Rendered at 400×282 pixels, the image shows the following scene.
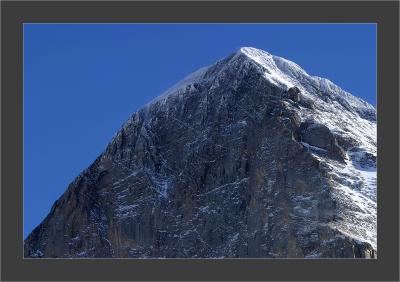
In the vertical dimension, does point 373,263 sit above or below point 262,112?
below

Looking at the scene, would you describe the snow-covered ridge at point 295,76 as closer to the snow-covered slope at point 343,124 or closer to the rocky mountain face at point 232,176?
the snow-covered slope at point 343,124

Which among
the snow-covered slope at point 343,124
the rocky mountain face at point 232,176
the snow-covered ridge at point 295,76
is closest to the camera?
the snow-covered slope at point 343,124

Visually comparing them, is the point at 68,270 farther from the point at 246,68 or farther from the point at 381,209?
the point at 246,68

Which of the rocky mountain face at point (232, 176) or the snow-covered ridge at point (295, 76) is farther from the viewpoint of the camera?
the snow-covered ridge at point (295, 76)

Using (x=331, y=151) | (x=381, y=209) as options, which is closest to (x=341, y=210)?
(x=331, y=151)

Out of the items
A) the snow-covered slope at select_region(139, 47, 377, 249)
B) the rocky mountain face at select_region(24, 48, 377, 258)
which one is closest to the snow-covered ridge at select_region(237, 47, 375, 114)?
the snow-covered slope at select_region(139, 47, 377, 249)

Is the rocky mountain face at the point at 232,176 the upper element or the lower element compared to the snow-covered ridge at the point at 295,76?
lower

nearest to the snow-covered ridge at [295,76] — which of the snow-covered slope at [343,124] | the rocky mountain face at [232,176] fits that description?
the snow-covered slope at [343,124]

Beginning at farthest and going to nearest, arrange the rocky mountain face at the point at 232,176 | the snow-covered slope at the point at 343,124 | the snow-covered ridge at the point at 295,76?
the snow-covered ridge at the point at 295,76 < the rocky mountain face at the point at 232,176 < the snow-covered slope at the point at 343,124
